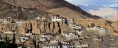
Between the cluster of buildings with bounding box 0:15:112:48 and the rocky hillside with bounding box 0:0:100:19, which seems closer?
the cluster of buildings with bounding box 0:15:112:48

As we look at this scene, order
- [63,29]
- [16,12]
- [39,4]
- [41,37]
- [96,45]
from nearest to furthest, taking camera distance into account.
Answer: [96,45] < [41,37] < [63,29] < [16,12] < [39,4]

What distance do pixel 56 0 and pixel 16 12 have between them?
5586cm

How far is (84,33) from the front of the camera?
6138 cm

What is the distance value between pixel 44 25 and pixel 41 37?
5713 millimetres

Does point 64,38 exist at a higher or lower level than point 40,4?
higher

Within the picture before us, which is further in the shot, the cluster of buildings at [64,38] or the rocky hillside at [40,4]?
the rocky hillside at [40,4]

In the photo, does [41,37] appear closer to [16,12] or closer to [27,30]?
[27,30]

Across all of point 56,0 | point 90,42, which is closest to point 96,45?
point 90,42

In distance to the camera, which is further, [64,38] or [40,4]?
[40,4]

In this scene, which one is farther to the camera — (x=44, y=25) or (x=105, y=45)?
(x=44, y=25)

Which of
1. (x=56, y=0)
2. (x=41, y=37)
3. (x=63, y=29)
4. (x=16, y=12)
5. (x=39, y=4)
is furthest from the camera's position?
(x=56, y=0)

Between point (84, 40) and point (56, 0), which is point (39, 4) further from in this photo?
point (84, 40)

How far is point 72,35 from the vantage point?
5838 centimetres

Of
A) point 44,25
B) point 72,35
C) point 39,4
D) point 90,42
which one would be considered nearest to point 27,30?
point 44,25
